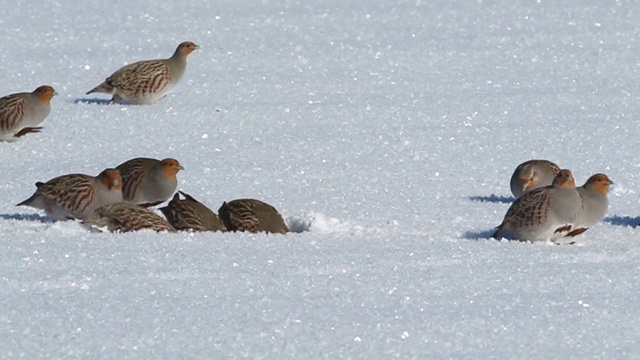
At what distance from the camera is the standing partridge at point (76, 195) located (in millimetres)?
7102

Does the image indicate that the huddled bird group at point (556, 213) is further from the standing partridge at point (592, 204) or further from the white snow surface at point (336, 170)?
the white snow surface at point (336, 170)

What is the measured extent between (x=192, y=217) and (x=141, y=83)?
4406 mm

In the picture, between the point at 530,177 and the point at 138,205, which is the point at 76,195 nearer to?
the point at 138,205

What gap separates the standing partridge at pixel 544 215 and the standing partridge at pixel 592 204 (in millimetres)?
71

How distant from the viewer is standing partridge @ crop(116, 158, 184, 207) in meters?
7.73

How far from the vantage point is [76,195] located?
7113 mm

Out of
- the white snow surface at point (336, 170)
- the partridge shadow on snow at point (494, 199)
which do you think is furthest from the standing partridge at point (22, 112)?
the partridge shadow on snow at point (494, 199)

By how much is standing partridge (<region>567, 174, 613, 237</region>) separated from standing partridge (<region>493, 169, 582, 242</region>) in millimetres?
71

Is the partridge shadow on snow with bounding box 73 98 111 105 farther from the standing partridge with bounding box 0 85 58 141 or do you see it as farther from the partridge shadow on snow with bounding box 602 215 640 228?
the partridge shadow on snow with bounding box 602 215 640 228

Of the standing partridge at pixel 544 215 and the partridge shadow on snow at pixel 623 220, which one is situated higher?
the standing partridge at pixel 544 215

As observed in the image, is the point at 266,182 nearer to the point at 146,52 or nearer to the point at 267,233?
the point at 267,233

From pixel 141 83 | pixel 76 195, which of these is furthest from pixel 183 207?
pixel 141 83

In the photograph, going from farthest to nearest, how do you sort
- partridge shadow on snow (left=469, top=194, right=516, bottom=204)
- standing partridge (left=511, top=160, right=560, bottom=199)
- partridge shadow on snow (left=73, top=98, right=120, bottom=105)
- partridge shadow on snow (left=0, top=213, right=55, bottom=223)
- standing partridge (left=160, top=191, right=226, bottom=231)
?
partridge shadow on snow (left=73, top=98, right=120, bottom=105) < partridge shadow on snow (left=469, top=194, right=516, bottom=204) < standing partridge (left=511, top=160, right=560, bottom=199) < partridge shadow on snow (left=0, top=213, right=55, bottom=223) < standing partridge (left=160, top=191, right=226, bottom=231)

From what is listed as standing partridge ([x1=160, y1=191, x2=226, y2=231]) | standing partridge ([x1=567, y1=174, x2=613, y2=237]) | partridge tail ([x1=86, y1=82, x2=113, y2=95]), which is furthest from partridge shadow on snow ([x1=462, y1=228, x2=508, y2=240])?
partridge tail ([x1=86, y1=82, x2=113, y2=95])
